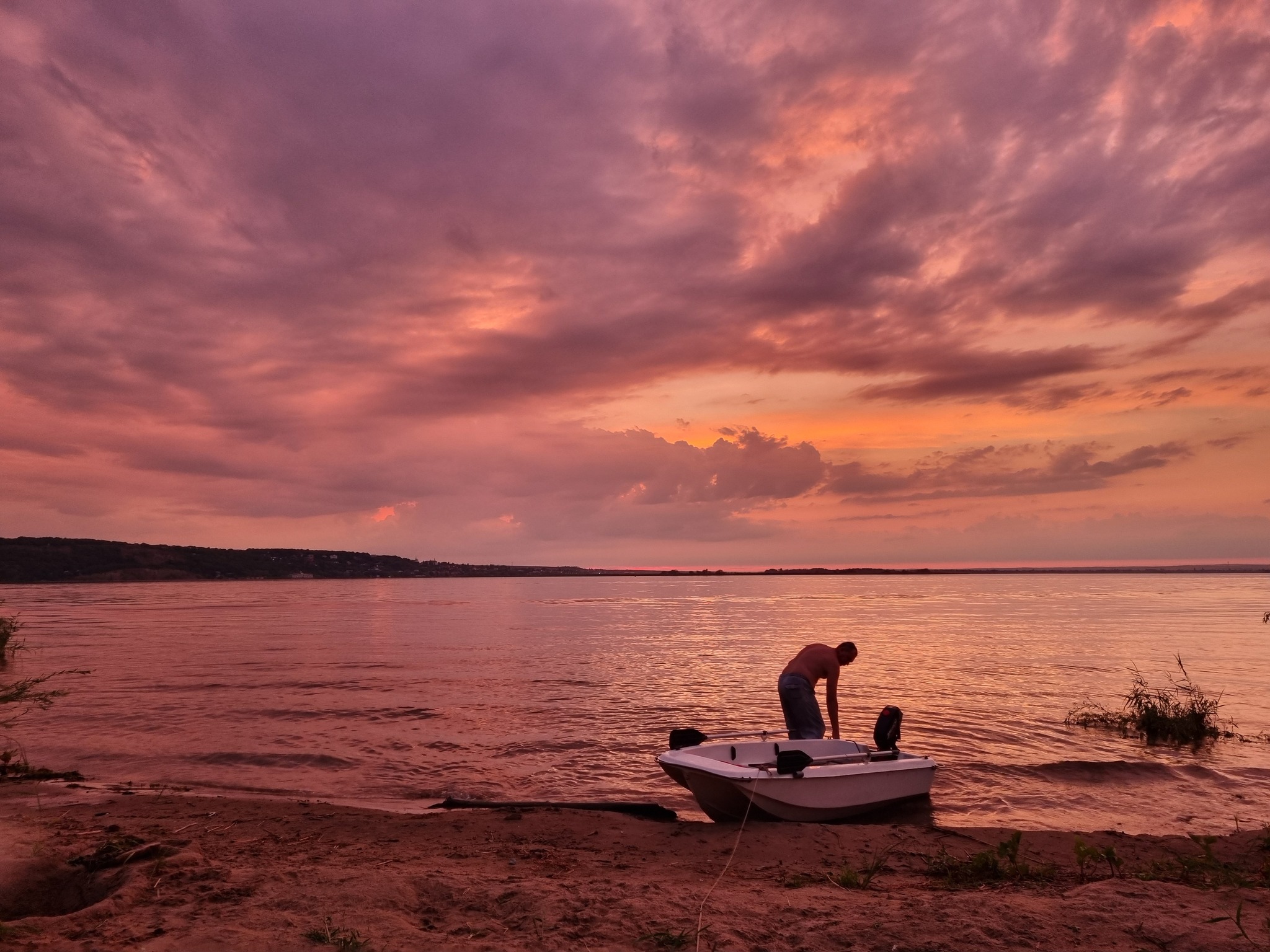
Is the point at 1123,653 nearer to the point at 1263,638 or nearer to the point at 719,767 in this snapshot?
the point at 1263,638

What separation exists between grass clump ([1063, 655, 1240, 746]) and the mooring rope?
12383 mm

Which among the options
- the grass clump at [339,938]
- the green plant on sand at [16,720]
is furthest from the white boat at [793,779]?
the green plant on sand at [16,720]

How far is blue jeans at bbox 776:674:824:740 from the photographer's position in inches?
531

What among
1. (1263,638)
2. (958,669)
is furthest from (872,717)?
(1263,638)

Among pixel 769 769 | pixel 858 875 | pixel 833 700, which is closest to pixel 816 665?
pixel 833 700

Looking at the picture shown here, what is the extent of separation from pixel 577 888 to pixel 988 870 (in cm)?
438

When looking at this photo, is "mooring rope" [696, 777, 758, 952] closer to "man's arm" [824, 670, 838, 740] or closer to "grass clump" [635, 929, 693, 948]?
"grass clump" [635, 929, 693, 948]

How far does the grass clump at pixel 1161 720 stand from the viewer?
1775cm

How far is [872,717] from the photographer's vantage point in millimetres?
20562

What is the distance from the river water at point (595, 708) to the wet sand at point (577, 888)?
2.41 meters

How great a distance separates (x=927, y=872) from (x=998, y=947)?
300cm

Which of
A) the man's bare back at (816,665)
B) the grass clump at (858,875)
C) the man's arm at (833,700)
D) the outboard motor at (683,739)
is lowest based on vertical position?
the grass clump at (858,875)

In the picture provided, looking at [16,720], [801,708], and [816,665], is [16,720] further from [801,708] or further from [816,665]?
[816,665]

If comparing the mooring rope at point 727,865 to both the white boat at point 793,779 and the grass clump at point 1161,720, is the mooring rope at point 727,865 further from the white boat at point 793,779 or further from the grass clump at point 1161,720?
the grass clump at point 1161,720
